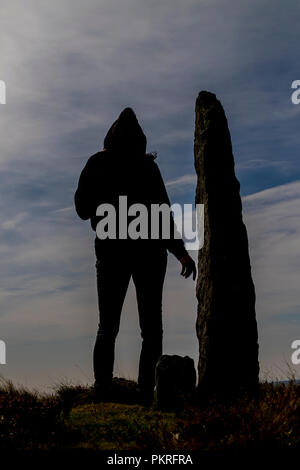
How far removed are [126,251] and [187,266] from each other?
3.24 feet

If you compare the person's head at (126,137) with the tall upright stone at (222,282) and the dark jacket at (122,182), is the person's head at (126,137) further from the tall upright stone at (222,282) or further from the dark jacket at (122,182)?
the tall upright stone at (222,282)

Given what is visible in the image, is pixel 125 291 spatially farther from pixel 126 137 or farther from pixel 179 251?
pixel 126 137

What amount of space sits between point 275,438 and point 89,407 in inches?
148

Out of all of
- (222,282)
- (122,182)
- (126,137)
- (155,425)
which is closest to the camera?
(155,425)

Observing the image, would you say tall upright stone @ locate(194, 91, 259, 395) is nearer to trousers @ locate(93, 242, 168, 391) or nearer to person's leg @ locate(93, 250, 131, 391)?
trousers @ locate(93, 242, 168, 391)

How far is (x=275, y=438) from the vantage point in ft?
24.1

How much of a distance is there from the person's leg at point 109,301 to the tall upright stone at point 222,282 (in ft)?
3.99

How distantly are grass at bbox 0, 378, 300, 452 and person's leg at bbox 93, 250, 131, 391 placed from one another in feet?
2.16

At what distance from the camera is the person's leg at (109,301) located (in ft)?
31.9

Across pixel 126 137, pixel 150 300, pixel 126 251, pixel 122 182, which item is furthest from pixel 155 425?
pixel 126 137

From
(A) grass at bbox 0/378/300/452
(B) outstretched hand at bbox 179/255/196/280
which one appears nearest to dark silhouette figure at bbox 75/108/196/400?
(B) outstretched hand at bbox 179/255/196/280

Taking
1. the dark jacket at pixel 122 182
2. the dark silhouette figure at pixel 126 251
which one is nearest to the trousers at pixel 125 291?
the dark silhouette figure at pixel 126 251

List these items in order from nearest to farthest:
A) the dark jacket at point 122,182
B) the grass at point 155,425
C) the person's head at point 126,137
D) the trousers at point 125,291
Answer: the grass at point 155,425, the trousers at point 125,291, the dark jacket at point 122,182, the person's head at point 126,137

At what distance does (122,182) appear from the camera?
1002 centimetres
